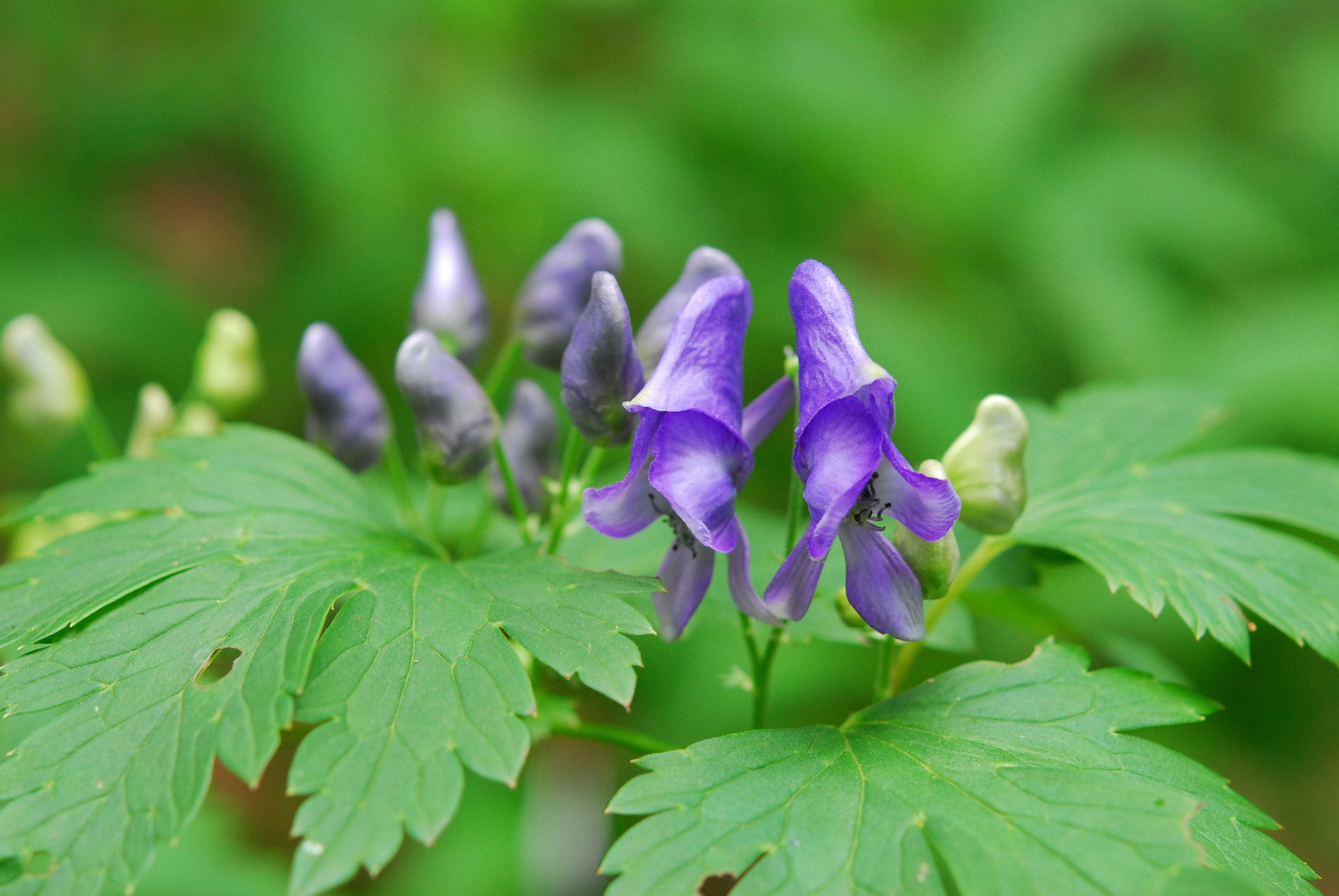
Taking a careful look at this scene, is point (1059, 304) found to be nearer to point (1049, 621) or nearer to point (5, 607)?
point (1049, 621)

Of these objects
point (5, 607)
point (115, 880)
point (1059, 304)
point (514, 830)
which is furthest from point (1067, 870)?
point (1059, 304)

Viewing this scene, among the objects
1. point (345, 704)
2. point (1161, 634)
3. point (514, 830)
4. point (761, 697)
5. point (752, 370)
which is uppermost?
point (345, 704)

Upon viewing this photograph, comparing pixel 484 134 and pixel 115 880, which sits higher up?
pixel 484 134

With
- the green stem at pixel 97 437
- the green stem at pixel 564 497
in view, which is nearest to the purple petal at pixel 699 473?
the green stem at pixel 564 497

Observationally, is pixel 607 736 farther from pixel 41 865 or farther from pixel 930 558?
pixel 41 865

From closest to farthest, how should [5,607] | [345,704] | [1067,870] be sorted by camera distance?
[1067,870] → [345,704] → [5,607]

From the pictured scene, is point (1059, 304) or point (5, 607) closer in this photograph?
point (5, 607)

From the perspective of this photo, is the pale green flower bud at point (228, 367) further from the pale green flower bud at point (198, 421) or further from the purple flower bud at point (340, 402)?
the purple flower bud at point (340, 402)
